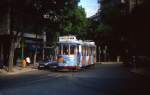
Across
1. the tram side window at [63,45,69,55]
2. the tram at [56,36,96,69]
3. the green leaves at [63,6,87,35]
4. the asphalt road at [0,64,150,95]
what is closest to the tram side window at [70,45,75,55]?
the tram at [56,36,96,69]

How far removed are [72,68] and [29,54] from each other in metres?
22.7

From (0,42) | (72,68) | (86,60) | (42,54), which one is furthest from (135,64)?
(42,54)

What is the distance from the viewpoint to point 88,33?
3435 inches

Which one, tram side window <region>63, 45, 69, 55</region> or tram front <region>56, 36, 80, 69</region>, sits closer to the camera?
tram front <region>56, 36, 80, 69</region>

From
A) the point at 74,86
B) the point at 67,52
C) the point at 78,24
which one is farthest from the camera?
the point at 78,24

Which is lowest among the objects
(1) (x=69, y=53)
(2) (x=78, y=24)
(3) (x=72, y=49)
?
(1) (x=69, y=53)

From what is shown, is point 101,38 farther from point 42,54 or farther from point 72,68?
point 72,68

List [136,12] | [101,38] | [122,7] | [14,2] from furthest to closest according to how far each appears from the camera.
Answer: [101,38] → [14,2] → [122,7] → [136,12]

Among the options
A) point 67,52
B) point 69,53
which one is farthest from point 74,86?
point 67,52

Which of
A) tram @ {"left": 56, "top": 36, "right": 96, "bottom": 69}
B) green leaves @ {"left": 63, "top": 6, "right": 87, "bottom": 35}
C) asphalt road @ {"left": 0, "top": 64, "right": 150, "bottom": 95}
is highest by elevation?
green leaves @ {"left": 63, "top": 6, "right": 87, "bottom": 35}

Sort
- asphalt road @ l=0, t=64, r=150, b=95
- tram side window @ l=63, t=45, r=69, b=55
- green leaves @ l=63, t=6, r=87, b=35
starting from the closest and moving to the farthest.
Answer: asphalt road @ l=0, t=64, r=150, b=95, tram side window @ l=63, t=45, r=69, b=55, green leaves @ l=63, t=6, r=87, b=35

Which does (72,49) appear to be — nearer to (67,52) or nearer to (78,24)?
(67,52)

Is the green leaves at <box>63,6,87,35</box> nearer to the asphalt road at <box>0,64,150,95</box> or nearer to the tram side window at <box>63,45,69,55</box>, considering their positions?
the tram side window at <box>63,45,69,55</box>

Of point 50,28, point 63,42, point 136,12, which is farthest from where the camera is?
point 50,28
